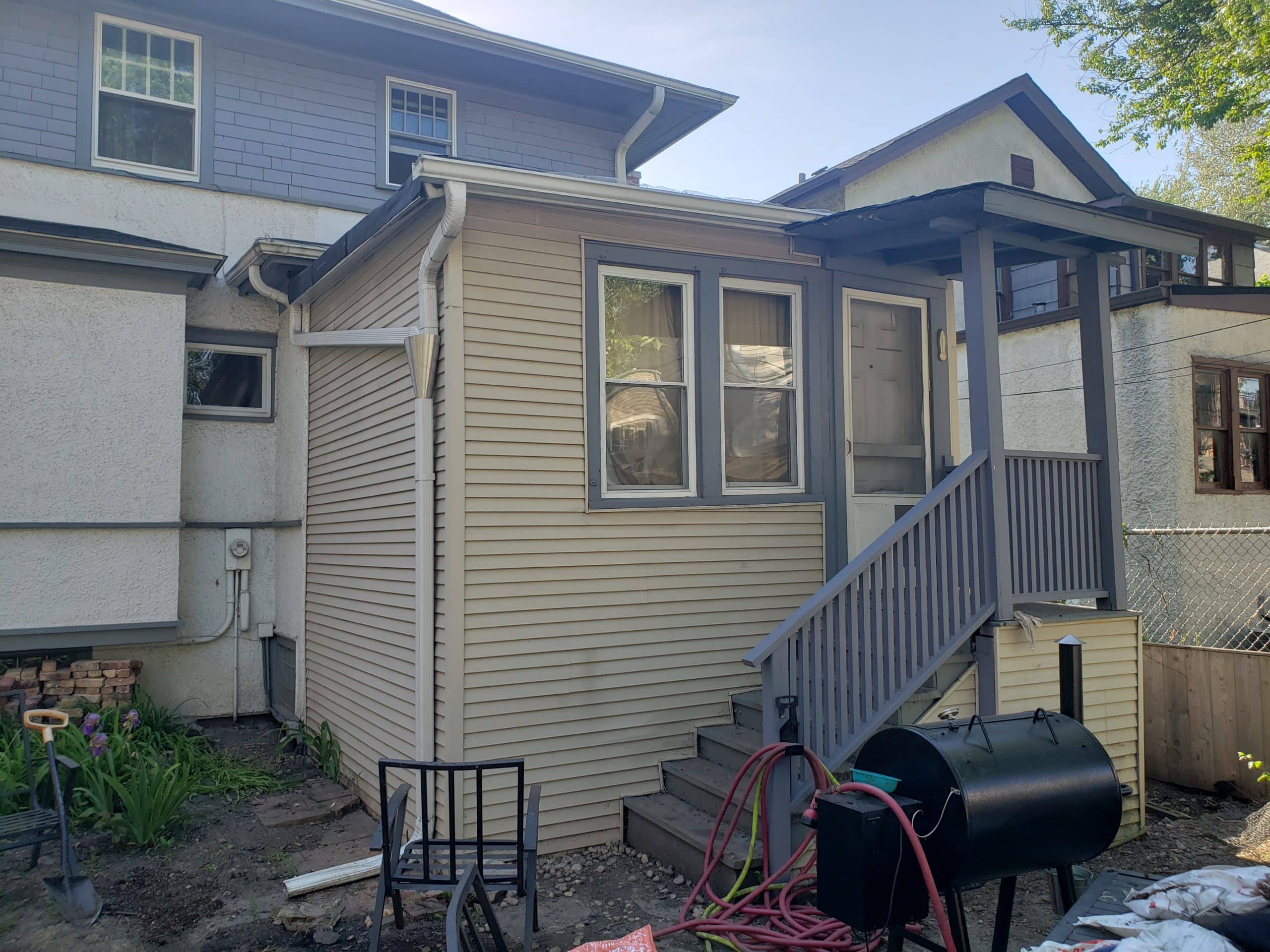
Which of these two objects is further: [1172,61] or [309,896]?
[1172,61]

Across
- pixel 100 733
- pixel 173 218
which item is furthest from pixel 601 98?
pixel 100 733

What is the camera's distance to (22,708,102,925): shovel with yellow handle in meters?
4.10

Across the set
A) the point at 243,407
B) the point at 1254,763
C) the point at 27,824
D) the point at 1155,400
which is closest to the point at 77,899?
the point at 27,824

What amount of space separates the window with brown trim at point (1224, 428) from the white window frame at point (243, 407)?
35.4 feet

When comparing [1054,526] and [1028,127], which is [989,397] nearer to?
[1054,526]

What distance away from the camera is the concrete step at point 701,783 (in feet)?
15.5

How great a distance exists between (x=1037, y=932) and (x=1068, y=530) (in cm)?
232

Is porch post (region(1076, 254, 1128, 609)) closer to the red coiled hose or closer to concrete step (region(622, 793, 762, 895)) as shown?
the red coiled hose

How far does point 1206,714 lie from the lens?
6.43m

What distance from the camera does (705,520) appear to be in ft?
18.1

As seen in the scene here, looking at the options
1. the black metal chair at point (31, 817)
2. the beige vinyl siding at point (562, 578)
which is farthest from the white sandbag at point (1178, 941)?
the black metal chair at point (31, 817)

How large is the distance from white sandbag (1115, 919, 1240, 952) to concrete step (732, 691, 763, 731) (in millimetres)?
2511

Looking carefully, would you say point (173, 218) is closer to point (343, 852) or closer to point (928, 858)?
point (343, 852)

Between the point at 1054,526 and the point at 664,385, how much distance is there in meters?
2.49
